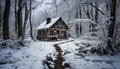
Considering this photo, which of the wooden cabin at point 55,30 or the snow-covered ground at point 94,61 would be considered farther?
the wooden cabin at point 55,30

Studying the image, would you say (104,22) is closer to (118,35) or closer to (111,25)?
(111,25)

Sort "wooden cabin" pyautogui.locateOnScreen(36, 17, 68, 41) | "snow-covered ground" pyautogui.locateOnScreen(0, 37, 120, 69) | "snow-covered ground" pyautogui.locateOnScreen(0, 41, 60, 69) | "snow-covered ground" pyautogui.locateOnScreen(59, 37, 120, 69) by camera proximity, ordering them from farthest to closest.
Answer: "wooden cabin" pyautogui.locateOnScreen(36, 17, 68, 41) → "snow-covered ground" pyautogui.locateOnScreen(59, 37, 120, 69) → "snow-covered ground" pyautogui.locateOnScreen(0, 37, 120, 69) → "snow-covered ground" pyautogui.locateOnScreen(0, 41, 60, 69)

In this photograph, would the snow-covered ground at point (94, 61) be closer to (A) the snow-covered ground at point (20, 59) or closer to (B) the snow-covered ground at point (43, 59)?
(B) the snow-covered ground at point (43, 59)

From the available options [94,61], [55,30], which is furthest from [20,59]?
[55,30]

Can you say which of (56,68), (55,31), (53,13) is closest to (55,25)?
(55,31)

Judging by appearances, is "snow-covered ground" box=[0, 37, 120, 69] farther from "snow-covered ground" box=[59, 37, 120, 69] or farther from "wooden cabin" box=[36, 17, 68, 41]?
"wooden cabin" box=[36, 17, 68, 41]

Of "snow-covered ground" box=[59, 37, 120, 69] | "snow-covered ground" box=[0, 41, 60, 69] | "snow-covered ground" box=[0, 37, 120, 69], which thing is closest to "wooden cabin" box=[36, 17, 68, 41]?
"snow-covered ground" box=[0, 37, 120, 69]

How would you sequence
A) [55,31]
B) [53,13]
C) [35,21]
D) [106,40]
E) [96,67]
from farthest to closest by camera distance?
[35,21], [53,13], [55,31], [106,40], [96,67]

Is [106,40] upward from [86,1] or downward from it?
downward

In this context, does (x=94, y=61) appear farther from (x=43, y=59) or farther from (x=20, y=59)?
(x=20, y=59)

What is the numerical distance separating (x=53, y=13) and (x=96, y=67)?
43.9 m

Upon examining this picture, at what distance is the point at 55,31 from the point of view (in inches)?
1342

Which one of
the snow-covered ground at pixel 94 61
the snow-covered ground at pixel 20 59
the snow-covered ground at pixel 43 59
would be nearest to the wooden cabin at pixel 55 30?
the snow-covered ground at pixel 43 59

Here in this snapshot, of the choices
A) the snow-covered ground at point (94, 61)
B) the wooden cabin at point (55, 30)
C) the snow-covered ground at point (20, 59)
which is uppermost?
the wooden cabin at point (55, 30)
